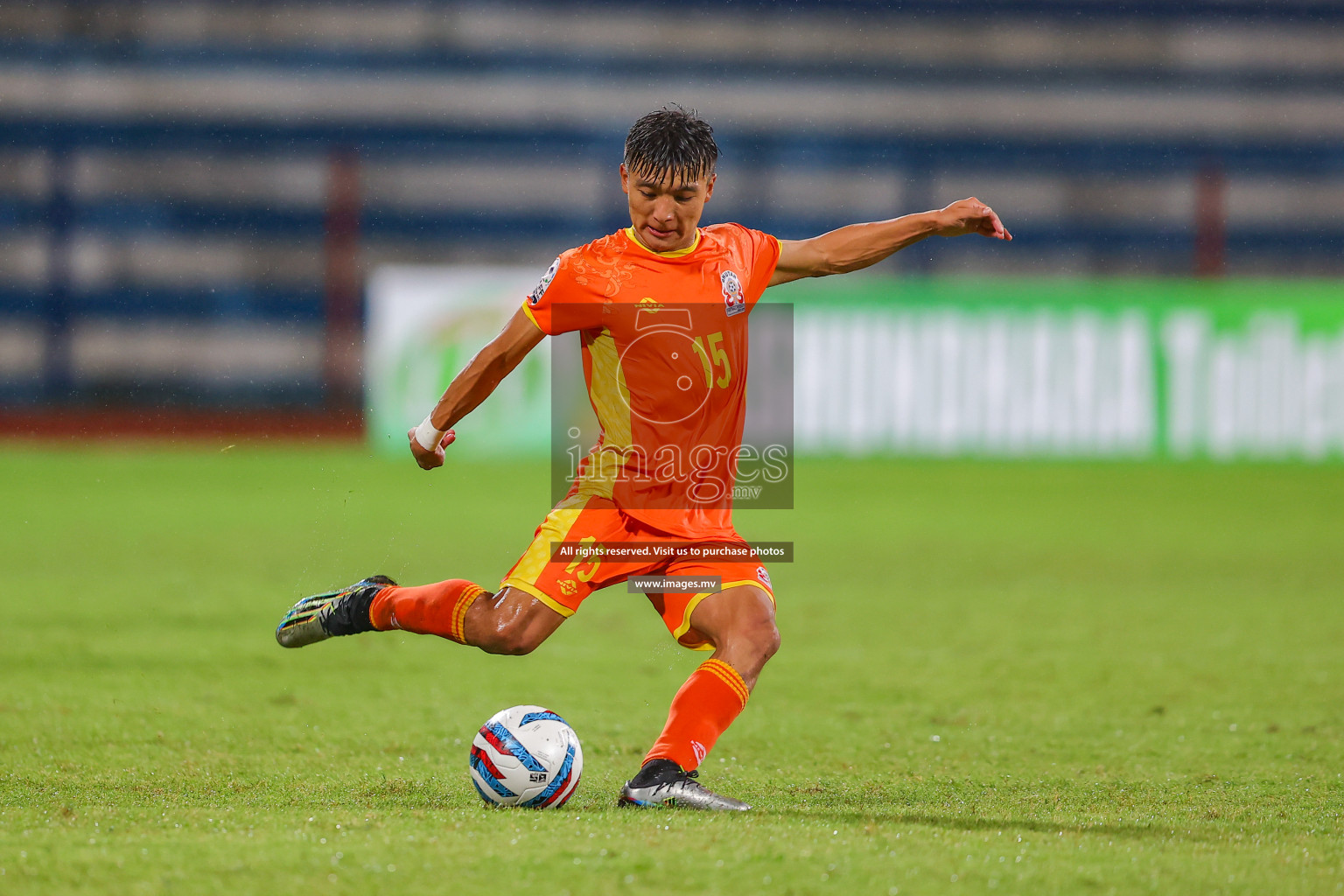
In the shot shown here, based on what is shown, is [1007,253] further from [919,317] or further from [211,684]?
[211,684]

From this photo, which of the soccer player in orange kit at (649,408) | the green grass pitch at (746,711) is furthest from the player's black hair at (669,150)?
the green grass pitch at (746,711)

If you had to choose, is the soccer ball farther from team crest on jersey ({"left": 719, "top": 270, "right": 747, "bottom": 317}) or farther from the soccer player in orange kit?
team crest on jersey ({"left": 719, "top": 270, "right": 747, "bottom": 317})

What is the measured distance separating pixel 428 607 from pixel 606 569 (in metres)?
0.50

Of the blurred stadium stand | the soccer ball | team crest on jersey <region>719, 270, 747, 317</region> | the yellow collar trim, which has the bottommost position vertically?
the soccer ball

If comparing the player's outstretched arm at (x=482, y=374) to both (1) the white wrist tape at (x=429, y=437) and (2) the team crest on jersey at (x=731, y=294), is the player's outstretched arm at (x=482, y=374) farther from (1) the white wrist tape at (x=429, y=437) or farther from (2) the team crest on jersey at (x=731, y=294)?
(2) the team crest on jersey at (x=731, y=294)

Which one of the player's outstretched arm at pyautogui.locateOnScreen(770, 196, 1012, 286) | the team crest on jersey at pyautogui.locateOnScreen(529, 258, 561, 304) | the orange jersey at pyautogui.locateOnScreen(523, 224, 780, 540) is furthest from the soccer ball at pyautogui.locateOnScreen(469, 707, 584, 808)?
the player's outstretched arm at pyautogui.locateOnScreen(770, 196, 1012, 286)

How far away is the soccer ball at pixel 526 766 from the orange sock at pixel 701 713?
8.1 inches

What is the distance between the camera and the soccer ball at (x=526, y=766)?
138 inches

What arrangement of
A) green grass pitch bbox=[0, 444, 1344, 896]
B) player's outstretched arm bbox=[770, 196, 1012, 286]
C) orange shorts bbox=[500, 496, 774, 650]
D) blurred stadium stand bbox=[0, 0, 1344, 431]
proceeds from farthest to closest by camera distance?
1. blurred stadium stand bbox=[0, 0, 1344, 431]
2. player's outstretched arm bbox=[770, 196, 1012, 286]
3. orange shorts bbox=[500, 496, 774, 650]
4. green grass pitch bbox=[0, 444, 1344, 896]

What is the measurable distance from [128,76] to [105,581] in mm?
11725

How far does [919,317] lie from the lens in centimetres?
1282

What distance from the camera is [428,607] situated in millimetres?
3895

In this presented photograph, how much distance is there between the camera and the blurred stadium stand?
54.7ft

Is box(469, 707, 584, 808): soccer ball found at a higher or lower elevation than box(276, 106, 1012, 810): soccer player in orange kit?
lower
